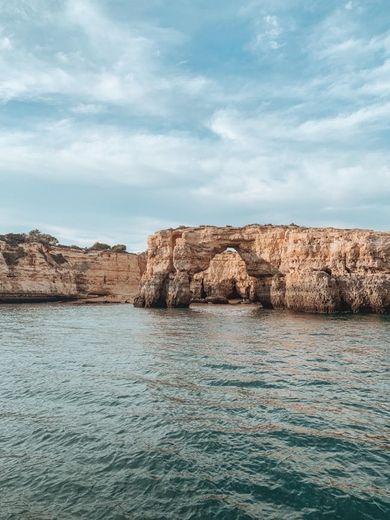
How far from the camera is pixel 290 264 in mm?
49781

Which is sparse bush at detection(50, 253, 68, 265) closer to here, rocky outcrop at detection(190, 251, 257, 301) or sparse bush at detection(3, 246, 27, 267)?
sparse bush at detection(3, 246, 27, 267)

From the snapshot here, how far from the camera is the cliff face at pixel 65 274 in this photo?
61781 millimetres

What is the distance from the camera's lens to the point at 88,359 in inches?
734

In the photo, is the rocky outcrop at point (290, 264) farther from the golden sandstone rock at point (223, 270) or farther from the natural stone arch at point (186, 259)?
the golden sandstone rock at point (223, 270)

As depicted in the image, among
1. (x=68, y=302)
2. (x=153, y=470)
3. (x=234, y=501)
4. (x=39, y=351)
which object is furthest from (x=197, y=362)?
(x=68, y=302)

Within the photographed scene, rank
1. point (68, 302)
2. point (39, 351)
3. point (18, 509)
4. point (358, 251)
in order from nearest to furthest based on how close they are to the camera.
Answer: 1. point (18, 509)
2. point (39, 351)
3. point (358, 251)
4. point (68, 302)

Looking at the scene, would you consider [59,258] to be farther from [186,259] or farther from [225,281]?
[225,281]

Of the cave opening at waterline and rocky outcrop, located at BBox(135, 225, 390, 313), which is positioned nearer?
rocky outcrop, located at BBox(135, 225, 390, 313)

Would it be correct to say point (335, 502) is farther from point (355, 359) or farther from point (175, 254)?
point (175, 254)

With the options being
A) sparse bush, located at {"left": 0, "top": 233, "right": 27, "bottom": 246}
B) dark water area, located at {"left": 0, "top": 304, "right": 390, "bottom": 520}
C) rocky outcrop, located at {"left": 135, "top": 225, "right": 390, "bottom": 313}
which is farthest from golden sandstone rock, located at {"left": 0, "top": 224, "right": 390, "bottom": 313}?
dark water area, located at {"left": 0, "top": 304, "right": 390, "bottom": 520}

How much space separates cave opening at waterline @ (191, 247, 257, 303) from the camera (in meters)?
77.4

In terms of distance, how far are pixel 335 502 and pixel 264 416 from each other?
3953 mm

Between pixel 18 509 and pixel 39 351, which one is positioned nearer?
pixel 18 509

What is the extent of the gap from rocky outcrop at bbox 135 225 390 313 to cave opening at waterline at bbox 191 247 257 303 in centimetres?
1989
